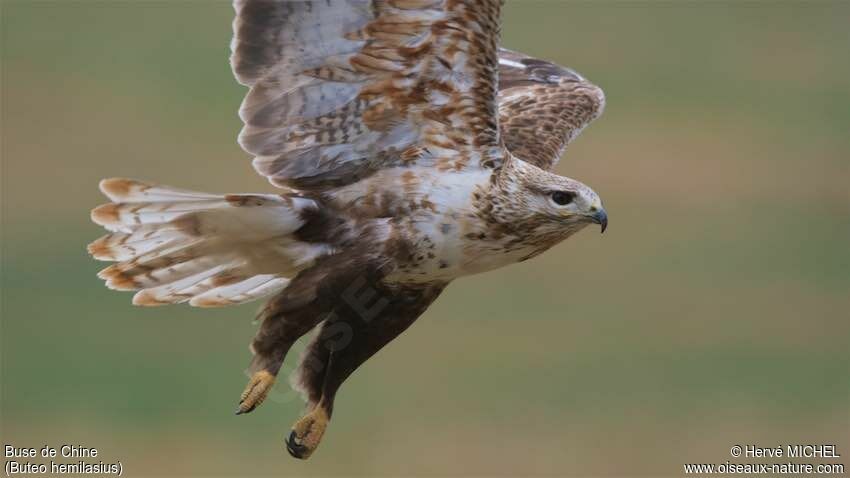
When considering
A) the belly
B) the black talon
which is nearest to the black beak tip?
the belly

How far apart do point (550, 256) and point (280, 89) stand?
41.2ft

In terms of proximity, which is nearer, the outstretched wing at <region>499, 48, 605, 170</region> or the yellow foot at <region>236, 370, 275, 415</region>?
the yellow foot at <region>236, 370, 275, 415</region>

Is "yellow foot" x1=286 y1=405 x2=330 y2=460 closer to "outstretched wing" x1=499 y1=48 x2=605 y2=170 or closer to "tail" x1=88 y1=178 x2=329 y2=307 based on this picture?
"tail" x1=88 y1=178 x2=329 y2=307

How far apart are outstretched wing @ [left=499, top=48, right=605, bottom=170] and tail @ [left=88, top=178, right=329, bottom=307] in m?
1.43

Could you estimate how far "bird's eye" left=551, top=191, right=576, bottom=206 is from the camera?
334 inches

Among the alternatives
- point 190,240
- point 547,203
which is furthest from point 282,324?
point 547,203

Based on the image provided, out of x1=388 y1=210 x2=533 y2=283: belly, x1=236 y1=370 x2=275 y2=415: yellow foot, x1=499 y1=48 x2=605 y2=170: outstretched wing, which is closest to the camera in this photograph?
x1=236 y1=370 x2=275 y2=415: yellow foot

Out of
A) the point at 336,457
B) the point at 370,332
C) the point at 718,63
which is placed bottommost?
the point at 718,63

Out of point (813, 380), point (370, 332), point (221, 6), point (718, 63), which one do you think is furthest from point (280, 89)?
point (718, 63)

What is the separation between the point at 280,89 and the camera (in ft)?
28.2

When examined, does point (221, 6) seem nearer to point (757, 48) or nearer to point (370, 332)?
point (757, 48)

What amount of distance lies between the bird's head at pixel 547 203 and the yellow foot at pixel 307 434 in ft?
4.12

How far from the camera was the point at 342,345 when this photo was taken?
352 inches

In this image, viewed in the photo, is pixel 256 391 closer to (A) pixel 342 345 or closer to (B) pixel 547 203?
(A) pixel 342 345
